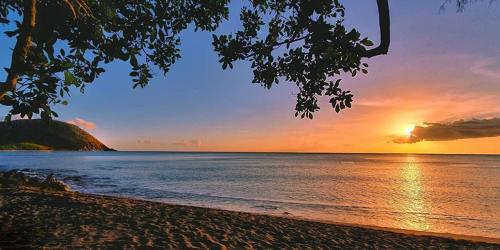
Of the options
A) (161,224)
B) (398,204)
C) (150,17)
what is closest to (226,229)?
(161,224)

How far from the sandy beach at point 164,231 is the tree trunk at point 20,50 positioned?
287 inches

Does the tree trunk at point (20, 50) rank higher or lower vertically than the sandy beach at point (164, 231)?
higher

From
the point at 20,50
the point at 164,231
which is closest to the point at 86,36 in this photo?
the point at 20,50

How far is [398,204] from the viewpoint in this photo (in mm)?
34562

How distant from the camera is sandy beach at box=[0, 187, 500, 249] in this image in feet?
38.3

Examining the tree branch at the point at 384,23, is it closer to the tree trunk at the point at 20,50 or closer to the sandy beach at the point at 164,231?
the tree trunk at the point at 20,50

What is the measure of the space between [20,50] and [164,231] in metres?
9.77

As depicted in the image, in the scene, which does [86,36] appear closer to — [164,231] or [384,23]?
[384,23]

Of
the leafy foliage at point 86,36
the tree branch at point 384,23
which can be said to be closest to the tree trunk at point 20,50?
the leafy foliage at point 86,36

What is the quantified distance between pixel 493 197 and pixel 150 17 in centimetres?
4514

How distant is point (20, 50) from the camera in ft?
16.1

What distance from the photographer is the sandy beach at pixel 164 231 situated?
11.7m

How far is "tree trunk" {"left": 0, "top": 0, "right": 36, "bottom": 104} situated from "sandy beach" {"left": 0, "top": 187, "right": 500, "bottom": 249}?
728cm

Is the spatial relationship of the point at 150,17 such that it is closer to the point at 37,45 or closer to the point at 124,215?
the point at 37,45
